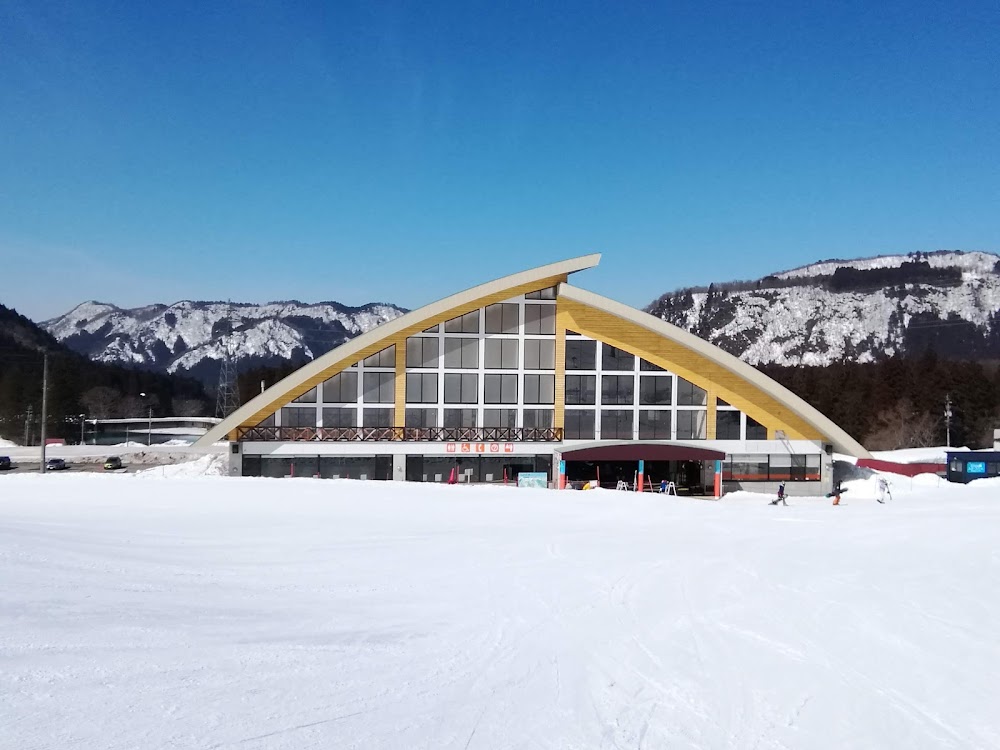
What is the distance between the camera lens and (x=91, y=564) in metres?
9.92

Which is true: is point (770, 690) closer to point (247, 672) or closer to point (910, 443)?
point (247, 672)

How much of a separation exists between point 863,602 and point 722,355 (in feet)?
68.0

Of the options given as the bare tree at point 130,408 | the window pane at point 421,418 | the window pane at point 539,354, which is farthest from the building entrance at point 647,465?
the bare tree at point 130,408

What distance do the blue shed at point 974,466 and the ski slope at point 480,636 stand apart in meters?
20.5

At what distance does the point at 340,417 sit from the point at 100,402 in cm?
6980

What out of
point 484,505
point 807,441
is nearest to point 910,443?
point 807,441

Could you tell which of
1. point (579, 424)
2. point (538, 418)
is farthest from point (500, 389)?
point (579, 424)

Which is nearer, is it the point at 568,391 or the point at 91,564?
the point at 91,564

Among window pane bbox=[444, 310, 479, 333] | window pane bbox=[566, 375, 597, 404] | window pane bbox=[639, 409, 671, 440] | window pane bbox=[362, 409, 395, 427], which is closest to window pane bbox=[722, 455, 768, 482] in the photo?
window pane bbox=[639, 409, 671, 440]

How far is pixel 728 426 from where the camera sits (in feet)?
103

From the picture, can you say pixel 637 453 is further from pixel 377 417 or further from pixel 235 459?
pixel 235 459

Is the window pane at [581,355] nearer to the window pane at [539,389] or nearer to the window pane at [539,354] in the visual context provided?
the window pane at [539,354]

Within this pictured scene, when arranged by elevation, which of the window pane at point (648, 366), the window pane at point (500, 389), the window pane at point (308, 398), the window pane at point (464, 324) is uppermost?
the window pane at point (464, 324)

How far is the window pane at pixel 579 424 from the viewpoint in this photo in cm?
3103
